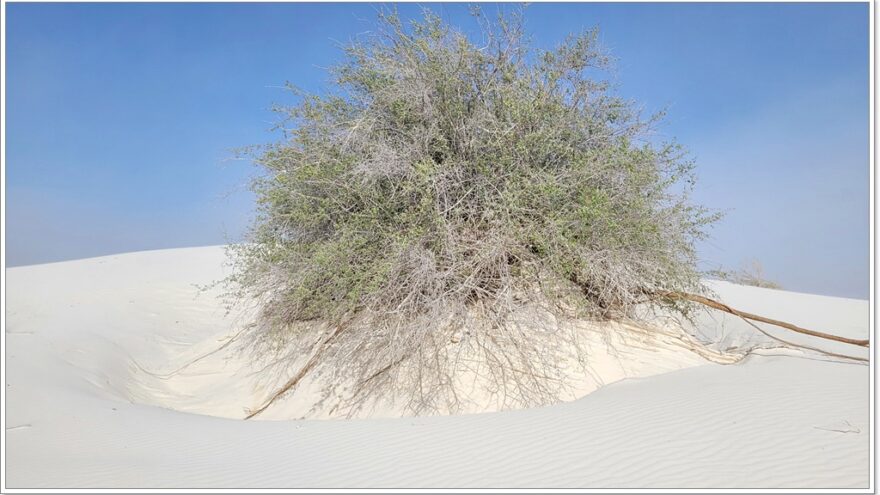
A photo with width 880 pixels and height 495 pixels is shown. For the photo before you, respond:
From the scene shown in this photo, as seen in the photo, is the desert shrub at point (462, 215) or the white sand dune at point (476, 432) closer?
the white sand dune at point (476, 432)

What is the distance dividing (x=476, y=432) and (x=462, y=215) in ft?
11.0

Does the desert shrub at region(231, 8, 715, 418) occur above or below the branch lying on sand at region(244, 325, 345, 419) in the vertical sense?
above

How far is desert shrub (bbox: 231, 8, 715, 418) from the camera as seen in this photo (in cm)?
798

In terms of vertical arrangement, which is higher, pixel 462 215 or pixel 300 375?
pixel 462 215

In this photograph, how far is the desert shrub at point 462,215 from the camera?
26.2 feet

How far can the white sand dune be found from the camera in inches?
190

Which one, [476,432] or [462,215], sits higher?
[462,215]

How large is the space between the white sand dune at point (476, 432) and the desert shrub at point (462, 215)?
1007 mm

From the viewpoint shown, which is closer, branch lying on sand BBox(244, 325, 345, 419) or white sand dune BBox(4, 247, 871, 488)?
white sand dune BBox(4, 247, 871, 488)

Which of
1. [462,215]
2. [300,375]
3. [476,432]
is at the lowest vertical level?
[476,432]

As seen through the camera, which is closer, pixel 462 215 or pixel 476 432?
pixel 476 432

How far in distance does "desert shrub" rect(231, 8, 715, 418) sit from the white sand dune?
101 centimetres

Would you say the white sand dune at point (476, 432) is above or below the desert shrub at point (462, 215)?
below

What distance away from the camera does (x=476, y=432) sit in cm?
588
